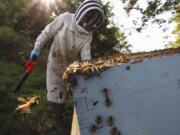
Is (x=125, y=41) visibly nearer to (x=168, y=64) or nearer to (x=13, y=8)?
(x=13, y=8)

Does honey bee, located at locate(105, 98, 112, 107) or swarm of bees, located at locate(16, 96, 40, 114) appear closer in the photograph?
honey bee, located at locate(105, 98, 112, 107)

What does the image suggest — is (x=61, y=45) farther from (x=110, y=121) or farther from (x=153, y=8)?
(x=153, y=8)

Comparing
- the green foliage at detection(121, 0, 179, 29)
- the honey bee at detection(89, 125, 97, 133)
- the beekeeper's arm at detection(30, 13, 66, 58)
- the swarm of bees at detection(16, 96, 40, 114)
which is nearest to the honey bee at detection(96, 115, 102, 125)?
the honey bee at detection(89, 125, 97, 133)

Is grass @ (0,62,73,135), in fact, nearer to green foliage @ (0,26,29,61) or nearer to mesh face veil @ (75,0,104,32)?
mesh face veil @ (75,0,104,32)

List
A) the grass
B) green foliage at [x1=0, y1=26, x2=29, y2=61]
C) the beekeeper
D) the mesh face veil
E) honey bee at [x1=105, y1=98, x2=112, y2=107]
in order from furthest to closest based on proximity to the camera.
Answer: green foliage at [x1=0, y1=26, x2=29, y2=61] < the grass < the beekeeper < the mesh face veil < honey bee at [x1=105, y1=98, x2=112, y2=107]

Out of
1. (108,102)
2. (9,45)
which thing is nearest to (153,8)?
(9,45)

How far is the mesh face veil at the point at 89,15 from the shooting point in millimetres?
5309

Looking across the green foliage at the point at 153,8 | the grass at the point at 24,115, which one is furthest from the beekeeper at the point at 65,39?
the green foliage at the point at 153,8

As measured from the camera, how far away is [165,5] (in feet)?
51.8

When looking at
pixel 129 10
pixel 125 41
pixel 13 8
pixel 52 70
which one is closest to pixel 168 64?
pixel 52 70

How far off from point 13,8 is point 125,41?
17.6ft

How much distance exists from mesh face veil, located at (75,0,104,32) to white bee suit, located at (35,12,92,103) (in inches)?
3.3

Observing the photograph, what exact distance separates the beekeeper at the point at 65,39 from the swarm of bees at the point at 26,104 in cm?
57

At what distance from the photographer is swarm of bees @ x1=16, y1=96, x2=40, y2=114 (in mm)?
6419
